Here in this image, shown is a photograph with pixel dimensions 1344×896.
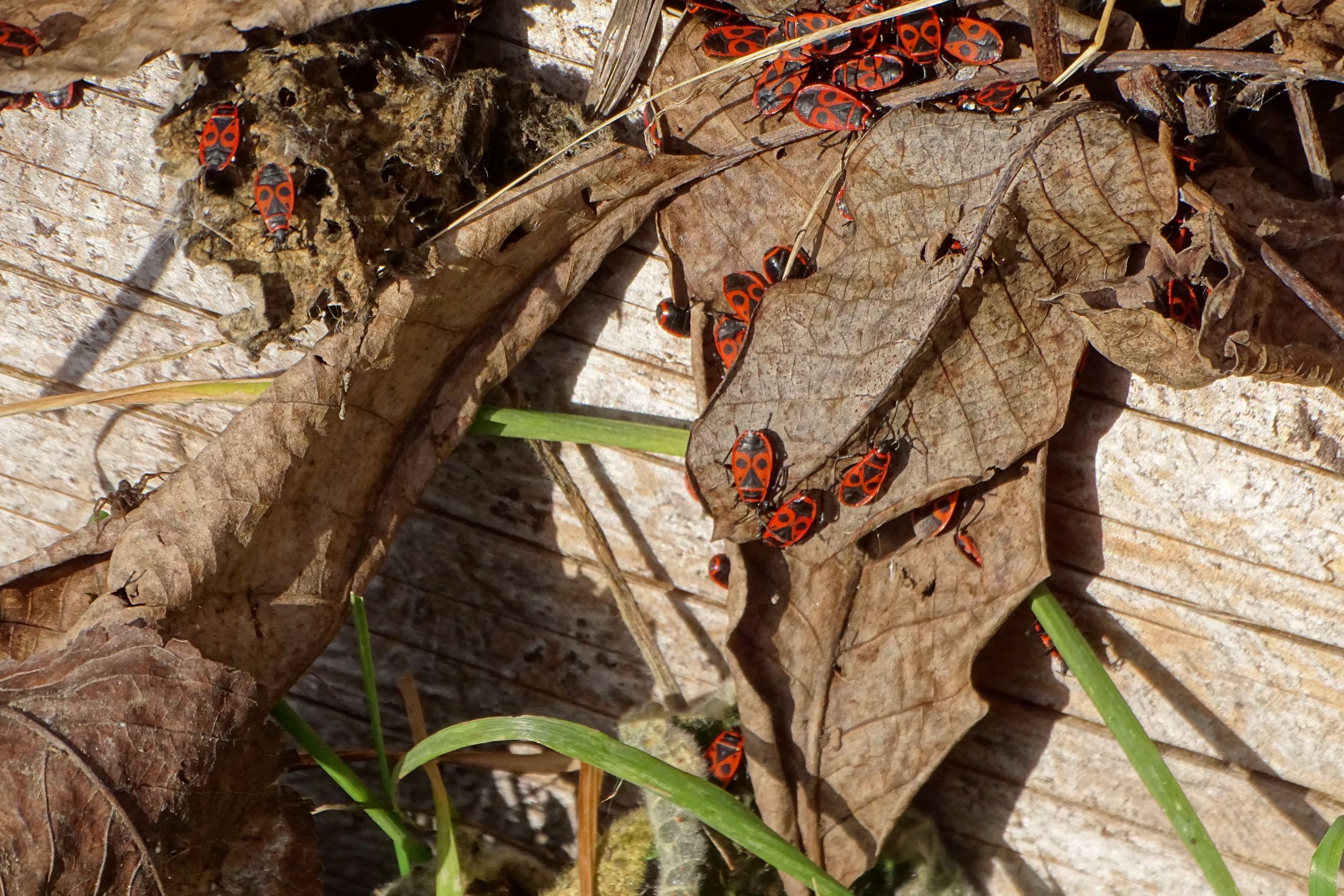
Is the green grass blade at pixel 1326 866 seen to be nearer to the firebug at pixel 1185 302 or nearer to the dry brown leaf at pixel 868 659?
the dry brown leaf at pixel 868 659

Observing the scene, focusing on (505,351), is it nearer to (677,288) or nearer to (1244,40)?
(677,288)

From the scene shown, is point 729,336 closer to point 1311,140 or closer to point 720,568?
point 720,568

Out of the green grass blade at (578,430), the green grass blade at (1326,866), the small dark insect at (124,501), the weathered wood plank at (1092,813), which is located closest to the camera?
the green grass blade at (1326,866)

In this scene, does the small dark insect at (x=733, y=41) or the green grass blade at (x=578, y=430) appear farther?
the green grass blade at (x=578, y=430)

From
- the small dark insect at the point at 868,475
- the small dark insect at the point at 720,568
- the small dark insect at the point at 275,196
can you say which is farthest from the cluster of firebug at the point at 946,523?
the small dark insect at the point at 275,196

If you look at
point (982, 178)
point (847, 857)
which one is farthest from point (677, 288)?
point (847, 857)

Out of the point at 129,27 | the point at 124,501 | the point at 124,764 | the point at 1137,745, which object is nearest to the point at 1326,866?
the point at 1137,745
